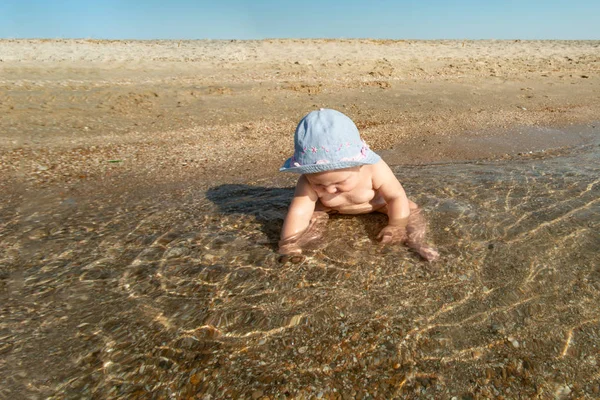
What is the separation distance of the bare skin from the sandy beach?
0.42 feet

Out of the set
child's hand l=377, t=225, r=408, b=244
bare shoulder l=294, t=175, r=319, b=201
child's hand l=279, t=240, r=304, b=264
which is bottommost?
child's hand l=377, t=225, r=408, b=244

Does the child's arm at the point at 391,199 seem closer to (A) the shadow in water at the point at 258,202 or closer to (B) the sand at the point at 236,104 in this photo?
(A) the shadow in water at the point at 258,202

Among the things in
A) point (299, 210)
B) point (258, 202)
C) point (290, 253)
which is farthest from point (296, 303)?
point (258, 202)

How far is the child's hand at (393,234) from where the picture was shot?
2.73m

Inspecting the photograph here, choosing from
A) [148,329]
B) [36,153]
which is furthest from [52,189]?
[148,329]

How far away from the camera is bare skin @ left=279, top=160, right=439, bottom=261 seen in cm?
265

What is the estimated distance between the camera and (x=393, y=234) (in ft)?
9.14

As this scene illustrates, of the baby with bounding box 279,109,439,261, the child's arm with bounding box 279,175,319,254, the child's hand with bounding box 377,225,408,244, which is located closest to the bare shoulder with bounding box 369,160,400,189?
the baby with bounding box 279,109,439,261

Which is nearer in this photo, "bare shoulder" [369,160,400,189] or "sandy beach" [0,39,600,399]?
"sandy beach" [0,39,600,399]

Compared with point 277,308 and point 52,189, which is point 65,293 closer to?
point 277,308

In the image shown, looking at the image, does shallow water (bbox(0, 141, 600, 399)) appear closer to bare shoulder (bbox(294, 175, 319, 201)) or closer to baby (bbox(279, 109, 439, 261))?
baby (bbox(279, 109, 439, 261))

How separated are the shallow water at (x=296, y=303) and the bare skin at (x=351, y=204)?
0.11 metres

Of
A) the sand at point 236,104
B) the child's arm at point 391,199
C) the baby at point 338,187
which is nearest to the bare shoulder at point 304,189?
the baby at point 338,187

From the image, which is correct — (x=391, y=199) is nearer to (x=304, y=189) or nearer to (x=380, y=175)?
(x=380, y=175)
